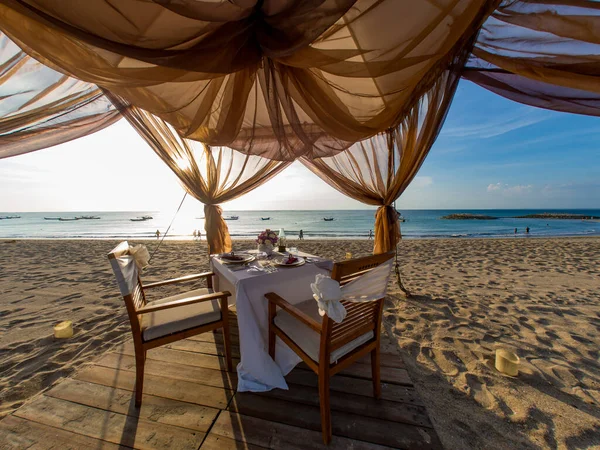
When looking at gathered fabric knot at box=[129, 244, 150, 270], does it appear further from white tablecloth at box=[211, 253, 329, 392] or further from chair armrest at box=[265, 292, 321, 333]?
chair armrest at box=[265, 292, 321, 333]

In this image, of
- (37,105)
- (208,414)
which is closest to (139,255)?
(37,105)

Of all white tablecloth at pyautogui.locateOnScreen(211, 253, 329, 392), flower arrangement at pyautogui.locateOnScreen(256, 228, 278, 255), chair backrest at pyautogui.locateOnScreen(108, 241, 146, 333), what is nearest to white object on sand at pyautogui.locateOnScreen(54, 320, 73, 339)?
chair backrest at pyautogui.locateOnScreen(108, 241, 146, 333)

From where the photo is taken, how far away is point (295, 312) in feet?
4.24

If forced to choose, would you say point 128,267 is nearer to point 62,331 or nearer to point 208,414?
point 208,414

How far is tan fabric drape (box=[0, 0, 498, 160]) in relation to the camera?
87 centimetres

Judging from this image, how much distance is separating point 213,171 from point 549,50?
289 cm

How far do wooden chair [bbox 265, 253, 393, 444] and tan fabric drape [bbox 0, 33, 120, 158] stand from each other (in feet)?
5.66

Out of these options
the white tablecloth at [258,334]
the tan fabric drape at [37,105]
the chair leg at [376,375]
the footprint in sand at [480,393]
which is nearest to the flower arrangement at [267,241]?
the white tablecloth at [258,334]

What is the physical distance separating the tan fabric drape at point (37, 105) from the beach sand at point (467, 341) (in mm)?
1641

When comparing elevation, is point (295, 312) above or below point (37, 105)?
below

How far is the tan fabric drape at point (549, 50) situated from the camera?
2.80 feet

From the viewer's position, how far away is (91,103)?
1649 mm

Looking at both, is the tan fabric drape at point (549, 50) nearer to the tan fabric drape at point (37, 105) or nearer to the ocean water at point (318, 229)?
the tan fabric drape at point (37, 105)

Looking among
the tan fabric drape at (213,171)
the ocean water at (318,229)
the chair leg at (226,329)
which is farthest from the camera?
the ocean water at (318,229)
